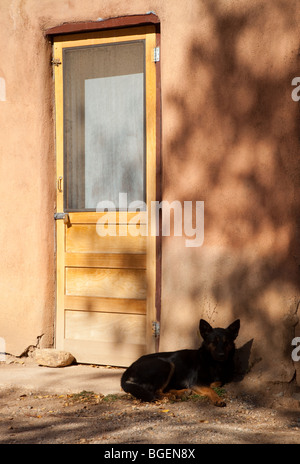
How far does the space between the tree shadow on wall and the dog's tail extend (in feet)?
2.97

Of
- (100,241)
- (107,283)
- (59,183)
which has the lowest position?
(107,283)

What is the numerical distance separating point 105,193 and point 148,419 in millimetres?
2502

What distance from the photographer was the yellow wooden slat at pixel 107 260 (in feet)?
19.9

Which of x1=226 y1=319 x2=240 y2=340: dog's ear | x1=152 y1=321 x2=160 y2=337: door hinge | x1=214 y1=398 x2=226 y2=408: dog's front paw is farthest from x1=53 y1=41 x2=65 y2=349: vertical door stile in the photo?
x1=214 y1=398 x2=226 y2=408: dog's front paw

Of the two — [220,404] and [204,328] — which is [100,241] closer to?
[204,328]

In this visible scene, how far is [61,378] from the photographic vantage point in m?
5.80

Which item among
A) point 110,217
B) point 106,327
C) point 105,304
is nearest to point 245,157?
point 110,217

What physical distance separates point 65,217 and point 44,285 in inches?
28.2

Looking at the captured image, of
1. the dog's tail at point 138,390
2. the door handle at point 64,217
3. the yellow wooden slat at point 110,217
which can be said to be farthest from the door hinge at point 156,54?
the dog's tail at point 138,390

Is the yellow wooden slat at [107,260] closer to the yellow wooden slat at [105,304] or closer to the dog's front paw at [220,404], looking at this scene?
the yellow wooden slat at [105,304]

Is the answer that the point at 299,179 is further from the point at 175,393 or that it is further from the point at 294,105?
the point at 175,393

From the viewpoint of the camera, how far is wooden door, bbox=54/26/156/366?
6035mm

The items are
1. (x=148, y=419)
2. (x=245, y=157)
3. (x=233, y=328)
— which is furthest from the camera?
(x=245, y=157)

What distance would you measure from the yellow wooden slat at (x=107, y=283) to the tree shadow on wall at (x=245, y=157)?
648 mm
